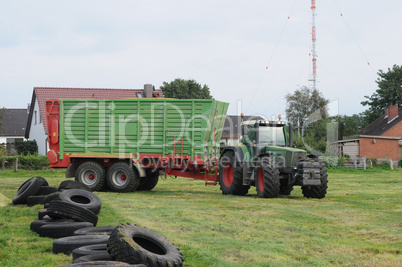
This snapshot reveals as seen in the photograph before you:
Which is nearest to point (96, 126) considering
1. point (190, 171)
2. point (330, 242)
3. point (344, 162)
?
point (190, 171)

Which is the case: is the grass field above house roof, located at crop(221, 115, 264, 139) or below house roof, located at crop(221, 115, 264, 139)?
below

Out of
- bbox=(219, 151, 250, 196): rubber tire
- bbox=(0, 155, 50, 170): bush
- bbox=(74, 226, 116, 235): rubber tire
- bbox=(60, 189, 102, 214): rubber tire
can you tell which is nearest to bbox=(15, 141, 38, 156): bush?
bbox=(0, 155, 50, 170): bush

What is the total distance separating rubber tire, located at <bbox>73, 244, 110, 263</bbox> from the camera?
6115 millimetres

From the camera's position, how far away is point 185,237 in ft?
26.2

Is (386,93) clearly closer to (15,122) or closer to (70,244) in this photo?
(15,122)

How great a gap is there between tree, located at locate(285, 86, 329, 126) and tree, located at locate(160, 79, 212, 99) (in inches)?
430

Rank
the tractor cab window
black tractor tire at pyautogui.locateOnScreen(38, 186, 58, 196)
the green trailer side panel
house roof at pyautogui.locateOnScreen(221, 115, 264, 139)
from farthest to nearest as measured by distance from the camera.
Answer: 1. house roof at pyautogui.locateOnScreen(221, 115, 264, 139)
2. the green trailer side panel
3. the tractor cab window
4. black tractor tire at pyautogui.locateOnScreen(38, 186, 58, 196)

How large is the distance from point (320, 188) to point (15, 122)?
46.7m

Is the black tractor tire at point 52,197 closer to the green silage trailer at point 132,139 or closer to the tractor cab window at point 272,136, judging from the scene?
the green silage trailer at point 132,139

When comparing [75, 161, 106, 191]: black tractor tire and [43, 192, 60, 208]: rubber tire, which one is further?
[75, 161, 106, 191]: black tractor tire

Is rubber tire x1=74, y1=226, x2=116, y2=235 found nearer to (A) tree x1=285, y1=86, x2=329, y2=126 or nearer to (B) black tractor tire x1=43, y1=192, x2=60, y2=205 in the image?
(B) black tractor tire x1=43, y1=192, x2=60, y2=205

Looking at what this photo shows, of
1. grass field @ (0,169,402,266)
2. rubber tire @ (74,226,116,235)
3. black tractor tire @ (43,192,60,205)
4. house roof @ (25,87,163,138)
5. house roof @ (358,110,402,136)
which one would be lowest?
grass field @ (0,169,402,266)

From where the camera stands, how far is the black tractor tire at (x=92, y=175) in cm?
1684

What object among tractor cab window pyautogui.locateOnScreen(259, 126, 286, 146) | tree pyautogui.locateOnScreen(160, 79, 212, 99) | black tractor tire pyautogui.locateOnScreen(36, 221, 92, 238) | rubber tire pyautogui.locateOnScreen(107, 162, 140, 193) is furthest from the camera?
tree pyautogui.locateOnScreen(160, 79, 212, 99)
